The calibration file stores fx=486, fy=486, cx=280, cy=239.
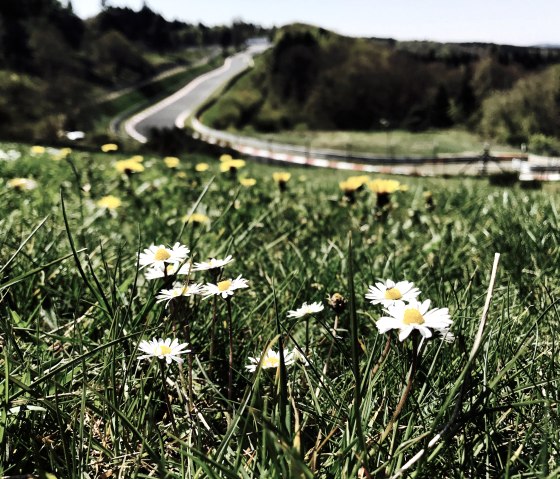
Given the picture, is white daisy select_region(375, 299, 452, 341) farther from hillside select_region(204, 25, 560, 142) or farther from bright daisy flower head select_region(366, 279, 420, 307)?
hillside select_region(204, 25, 560, 142)

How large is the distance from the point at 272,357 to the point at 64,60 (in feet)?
207

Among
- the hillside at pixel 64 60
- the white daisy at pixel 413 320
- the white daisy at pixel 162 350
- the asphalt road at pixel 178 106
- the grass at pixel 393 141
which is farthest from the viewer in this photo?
the asphalt road at pixel 178 106

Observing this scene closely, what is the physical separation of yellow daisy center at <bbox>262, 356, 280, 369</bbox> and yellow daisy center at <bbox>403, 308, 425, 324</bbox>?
343 millimetres

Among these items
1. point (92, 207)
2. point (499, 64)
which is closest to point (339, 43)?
point (499, 64)

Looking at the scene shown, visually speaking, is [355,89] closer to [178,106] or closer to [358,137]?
[358,137]

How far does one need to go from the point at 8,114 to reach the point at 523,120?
163 feet

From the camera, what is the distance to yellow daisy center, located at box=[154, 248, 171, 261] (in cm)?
123

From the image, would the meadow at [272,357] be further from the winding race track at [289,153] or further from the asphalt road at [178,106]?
the asphalt road at [178,106]

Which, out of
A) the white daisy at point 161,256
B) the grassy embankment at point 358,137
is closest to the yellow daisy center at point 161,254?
the white daisy at point 161,256

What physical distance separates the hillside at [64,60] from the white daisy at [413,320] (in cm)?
3134

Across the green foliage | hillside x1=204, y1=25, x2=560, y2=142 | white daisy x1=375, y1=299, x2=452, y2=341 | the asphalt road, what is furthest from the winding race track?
white daisy x1=375, y1=299, x2=452, y2=341

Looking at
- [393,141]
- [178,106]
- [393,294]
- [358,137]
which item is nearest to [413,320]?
[393,294]

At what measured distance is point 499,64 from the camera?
67.3 meters

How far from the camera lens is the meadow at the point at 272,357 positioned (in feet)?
2.84
